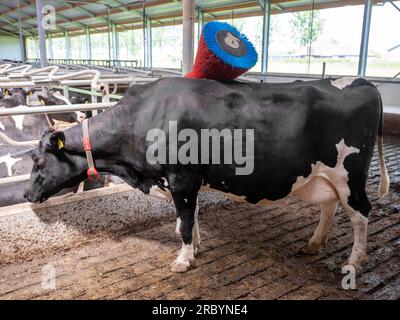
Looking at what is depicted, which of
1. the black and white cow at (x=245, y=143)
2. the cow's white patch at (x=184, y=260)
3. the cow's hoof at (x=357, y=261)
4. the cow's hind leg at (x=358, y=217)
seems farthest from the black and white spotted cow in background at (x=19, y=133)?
the cow's hoof at (x=357, y=261)

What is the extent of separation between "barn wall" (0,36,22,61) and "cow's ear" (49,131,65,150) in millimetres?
46127

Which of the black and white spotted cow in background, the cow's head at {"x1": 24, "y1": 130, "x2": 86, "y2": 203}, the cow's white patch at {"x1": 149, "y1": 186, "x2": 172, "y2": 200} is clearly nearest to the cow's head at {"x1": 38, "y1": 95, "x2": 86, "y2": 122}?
the black and white spotted cow in background

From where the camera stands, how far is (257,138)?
288 cm

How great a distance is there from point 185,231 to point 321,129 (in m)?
1.33

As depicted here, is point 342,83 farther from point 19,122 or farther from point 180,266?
point 19,122

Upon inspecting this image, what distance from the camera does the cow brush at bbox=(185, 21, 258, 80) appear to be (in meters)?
2.94

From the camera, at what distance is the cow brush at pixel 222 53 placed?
9.65 feet

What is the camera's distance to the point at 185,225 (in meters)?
3.07

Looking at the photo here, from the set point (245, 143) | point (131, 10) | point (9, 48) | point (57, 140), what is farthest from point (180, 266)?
point (9, 48)

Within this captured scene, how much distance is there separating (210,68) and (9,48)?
155 feet

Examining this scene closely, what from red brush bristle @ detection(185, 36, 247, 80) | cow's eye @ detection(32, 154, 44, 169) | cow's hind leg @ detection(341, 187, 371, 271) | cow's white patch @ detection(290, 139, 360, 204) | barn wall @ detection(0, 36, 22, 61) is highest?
barn wall @ detection(0, 36, 22, 61)

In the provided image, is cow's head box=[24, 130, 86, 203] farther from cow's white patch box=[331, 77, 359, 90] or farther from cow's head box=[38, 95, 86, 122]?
cow's head box=[38, 95, 86, 122]

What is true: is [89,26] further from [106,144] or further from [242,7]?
[106,144]
